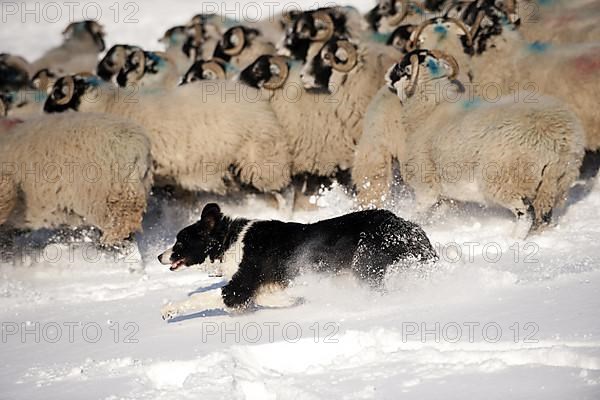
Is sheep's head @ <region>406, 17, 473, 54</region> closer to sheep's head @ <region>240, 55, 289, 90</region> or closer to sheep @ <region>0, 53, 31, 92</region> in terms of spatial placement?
sheep's head @ <region>240, 55, 289, 90</region>

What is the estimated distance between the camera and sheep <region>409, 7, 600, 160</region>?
30.5 ft

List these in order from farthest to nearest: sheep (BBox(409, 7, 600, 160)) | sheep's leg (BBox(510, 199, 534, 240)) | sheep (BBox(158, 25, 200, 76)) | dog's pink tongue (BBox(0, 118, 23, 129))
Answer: sheep (BBox(158, 25, 200, 76)), dog's pink tongue (BBox(0, 118, 23, 129)), sheep (BBox(409, 7, 600, 160)), sheep's leg (BBox(510, 199, 534, 240))

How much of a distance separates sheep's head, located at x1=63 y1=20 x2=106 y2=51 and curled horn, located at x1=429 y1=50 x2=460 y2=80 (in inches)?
369

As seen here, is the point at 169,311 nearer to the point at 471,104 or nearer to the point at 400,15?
the point at 471,104

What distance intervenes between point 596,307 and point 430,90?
4.39 meters

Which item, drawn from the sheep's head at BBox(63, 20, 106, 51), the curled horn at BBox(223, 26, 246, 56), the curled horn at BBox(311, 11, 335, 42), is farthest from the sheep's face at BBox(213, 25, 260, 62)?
the sheep's head at BBox(63, 20, 106, 51)

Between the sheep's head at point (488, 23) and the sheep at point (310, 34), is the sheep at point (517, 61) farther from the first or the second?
the sheep at point (310, 34)

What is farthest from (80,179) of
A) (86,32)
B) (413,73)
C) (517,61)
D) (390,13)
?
(86,32)

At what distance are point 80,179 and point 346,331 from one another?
14.1 ft

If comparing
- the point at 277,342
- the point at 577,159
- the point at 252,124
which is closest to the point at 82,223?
the point at 252,124

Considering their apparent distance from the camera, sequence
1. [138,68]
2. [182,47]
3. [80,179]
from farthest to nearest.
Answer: [182,47], [138,68], [80,179]

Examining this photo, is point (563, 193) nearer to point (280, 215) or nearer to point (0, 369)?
point (280, 215)

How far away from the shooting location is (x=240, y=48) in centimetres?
1233

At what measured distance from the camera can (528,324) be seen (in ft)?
17.1
